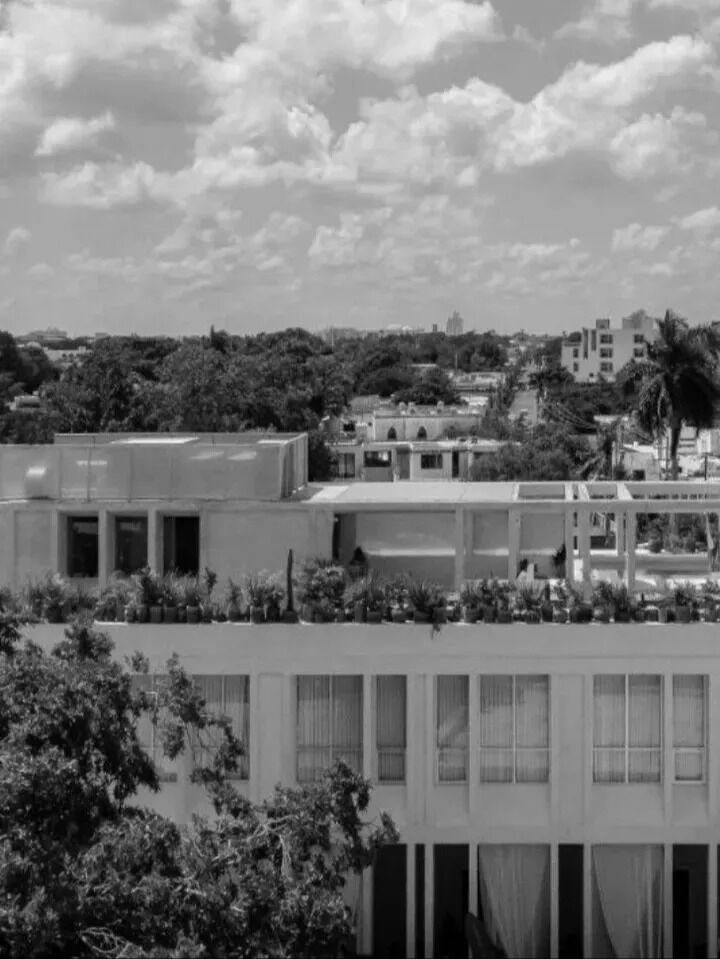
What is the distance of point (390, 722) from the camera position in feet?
66.7

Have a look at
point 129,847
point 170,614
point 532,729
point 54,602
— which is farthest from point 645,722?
point 129,847

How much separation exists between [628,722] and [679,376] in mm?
28440

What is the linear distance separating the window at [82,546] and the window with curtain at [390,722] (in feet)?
18.5

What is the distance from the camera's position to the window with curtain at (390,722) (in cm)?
2028

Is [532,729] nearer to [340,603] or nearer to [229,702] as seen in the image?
[340,603]

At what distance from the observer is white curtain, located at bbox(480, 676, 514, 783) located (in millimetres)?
20250

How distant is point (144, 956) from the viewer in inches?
511

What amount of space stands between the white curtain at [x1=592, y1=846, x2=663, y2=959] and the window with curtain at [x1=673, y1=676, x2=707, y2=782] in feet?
3.83

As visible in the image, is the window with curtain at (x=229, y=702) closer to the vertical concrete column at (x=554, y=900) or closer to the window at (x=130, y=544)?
the window at (x=130, y=544)

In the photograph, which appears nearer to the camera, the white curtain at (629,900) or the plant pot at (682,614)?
the plant pot at (682,614)

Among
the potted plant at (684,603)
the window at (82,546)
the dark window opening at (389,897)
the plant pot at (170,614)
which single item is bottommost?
the dark window opening at (389,897)

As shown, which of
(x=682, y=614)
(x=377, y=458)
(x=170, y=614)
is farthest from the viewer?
(x=377, y=458)

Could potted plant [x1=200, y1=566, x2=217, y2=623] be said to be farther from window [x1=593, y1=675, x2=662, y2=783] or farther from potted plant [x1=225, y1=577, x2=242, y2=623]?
window [x1=593, y1=675, x2=662, y2=783]

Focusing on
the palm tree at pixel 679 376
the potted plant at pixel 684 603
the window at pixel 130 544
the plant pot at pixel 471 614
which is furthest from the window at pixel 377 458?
the plant pot at pixel 471 614
